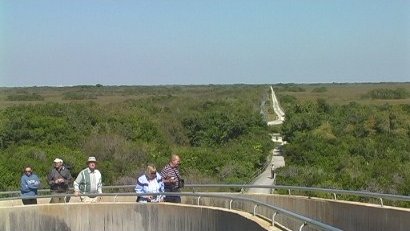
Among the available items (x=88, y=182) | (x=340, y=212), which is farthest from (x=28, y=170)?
(x=340, y=212)

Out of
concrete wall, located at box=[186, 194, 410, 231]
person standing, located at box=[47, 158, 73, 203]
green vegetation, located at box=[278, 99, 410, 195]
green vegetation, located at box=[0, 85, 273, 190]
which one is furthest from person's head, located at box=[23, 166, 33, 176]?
green vegetation, located at box=[0, 85, 273, 190]

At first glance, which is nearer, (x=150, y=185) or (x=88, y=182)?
(x=150, y=185)

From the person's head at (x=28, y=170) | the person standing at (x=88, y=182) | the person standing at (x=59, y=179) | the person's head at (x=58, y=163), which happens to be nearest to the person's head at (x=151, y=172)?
the person standing at (x=88, y=182)

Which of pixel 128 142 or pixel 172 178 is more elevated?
pixel 172 178

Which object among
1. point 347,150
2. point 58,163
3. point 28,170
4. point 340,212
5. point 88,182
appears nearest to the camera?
point 340,212

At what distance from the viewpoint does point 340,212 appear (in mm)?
15469

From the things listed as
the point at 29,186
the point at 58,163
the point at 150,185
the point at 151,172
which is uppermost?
the point at 58,163

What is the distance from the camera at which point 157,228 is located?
15609 mm

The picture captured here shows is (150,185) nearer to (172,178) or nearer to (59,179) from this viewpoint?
(172,178)

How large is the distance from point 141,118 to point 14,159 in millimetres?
36237

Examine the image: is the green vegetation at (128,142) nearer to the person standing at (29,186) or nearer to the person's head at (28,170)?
the person standing at (29,186)

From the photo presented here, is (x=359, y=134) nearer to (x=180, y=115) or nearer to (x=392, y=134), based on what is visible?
(x=392, y=134)

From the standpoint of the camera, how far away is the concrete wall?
13727mm

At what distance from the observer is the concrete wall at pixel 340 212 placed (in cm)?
1373
